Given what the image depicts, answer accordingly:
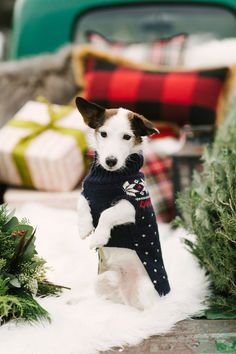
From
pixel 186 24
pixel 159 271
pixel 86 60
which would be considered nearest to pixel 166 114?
pixel 86 60

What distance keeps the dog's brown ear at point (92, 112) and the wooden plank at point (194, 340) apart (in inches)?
22.4

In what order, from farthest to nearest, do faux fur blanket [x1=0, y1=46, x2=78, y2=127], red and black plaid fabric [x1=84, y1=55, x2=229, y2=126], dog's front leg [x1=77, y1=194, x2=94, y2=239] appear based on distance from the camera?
faux fur blanket [x1=0, y1=46, x2=78, y2=127], red and black plaid fabric [x1=84, y1=55, x2=229, y2=126], dog's front leg [x1=77, y1=194, x2=94, y2=239]

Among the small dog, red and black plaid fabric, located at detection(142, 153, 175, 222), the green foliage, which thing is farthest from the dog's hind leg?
red and black plaid fabric, located at detection(142, 153, 175, 222)

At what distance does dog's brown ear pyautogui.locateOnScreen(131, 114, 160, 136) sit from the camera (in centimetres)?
154

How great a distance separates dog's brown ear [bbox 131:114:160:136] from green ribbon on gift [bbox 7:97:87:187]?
3.88 ft

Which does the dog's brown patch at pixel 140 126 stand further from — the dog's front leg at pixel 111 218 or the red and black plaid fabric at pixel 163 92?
the red and black plaid fabric at pixel 163 92

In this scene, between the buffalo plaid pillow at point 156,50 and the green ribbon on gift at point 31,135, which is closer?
the green ribbon on gift at point 31,135

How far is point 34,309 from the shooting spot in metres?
1.55

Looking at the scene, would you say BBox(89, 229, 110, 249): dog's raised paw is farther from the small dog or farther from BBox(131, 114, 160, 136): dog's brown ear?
BBox(131, 114, 160, 136): dog's brown ear

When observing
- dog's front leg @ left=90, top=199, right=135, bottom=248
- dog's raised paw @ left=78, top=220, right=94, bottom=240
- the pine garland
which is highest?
dog's front leg @ left=90, top=199, right=135, bottom=248

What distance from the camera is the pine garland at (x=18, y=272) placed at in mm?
1521

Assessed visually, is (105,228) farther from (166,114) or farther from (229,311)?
(166,114)

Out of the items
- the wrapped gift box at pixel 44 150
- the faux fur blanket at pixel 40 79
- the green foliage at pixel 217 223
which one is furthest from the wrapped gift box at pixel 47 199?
the green foliage at pixel 217 223

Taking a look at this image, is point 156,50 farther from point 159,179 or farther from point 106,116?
point 106,116
